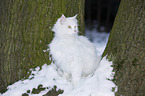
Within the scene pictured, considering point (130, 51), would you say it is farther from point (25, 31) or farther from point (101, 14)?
point (101, 14)

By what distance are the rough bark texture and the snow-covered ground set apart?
0.51ft

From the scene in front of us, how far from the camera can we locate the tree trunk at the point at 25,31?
9.79 ft

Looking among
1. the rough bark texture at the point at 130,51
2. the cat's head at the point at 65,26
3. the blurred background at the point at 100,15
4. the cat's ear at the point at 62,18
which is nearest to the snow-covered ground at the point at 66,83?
the rough bark texture at the point at 130,51

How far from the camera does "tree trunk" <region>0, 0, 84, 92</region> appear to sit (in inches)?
117

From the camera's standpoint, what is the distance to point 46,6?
9.76ft

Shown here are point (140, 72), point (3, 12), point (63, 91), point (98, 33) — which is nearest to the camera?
point (140, 72)

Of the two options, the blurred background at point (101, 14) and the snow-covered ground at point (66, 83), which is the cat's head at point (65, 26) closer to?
the snow-covered ground at point (66, 83)

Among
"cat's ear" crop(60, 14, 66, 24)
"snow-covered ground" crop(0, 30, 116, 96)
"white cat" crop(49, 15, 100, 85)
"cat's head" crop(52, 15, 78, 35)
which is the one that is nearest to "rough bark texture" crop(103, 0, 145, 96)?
"snow-covered ground" crop(0, 30, 116, 96)

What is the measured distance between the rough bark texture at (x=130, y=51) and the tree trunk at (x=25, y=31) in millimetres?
1228

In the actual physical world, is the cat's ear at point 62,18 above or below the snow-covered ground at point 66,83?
above

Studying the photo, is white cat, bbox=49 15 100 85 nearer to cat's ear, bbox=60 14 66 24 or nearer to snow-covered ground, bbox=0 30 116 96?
cat's ear, bbox=60 14 66 24

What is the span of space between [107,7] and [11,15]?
1014cm

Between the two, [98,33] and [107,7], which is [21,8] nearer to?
[98,33]

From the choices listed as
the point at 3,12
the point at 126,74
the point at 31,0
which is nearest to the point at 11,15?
the point at 3,12
